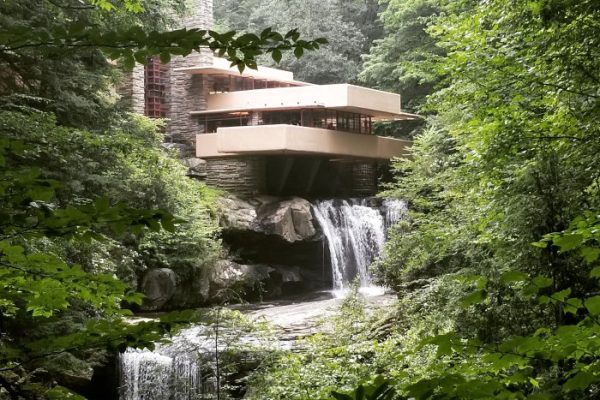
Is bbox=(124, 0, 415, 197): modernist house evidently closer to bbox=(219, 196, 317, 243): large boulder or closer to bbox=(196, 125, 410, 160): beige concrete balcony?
bbox=(196, 125, 410, 160): beige concrete balcony

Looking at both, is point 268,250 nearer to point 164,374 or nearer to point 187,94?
point 187,94

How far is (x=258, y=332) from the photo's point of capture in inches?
390

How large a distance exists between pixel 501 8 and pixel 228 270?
33.2 feet

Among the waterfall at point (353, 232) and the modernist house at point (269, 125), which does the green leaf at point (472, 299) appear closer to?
the waterfall at point (353, 232)

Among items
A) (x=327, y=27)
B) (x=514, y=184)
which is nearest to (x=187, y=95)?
(x=327, y=27)

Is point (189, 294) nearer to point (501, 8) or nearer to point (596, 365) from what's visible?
point (501, 8)

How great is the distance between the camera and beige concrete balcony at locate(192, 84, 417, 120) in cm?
2030

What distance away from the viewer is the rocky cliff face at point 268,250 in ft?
51.8

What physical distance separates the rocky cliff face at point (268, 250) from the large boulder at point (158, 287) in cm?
97

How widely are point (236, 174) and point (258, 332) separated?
35.5ft

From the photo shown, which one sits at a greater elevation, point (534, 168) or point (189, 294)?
point (534, 168)

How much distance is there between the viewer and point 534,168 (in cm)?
556

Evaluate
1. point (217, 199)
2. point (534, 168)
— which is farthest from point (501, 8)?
point (217, 199)

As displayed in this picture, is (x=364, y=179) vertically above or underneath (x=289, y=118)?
underneath
